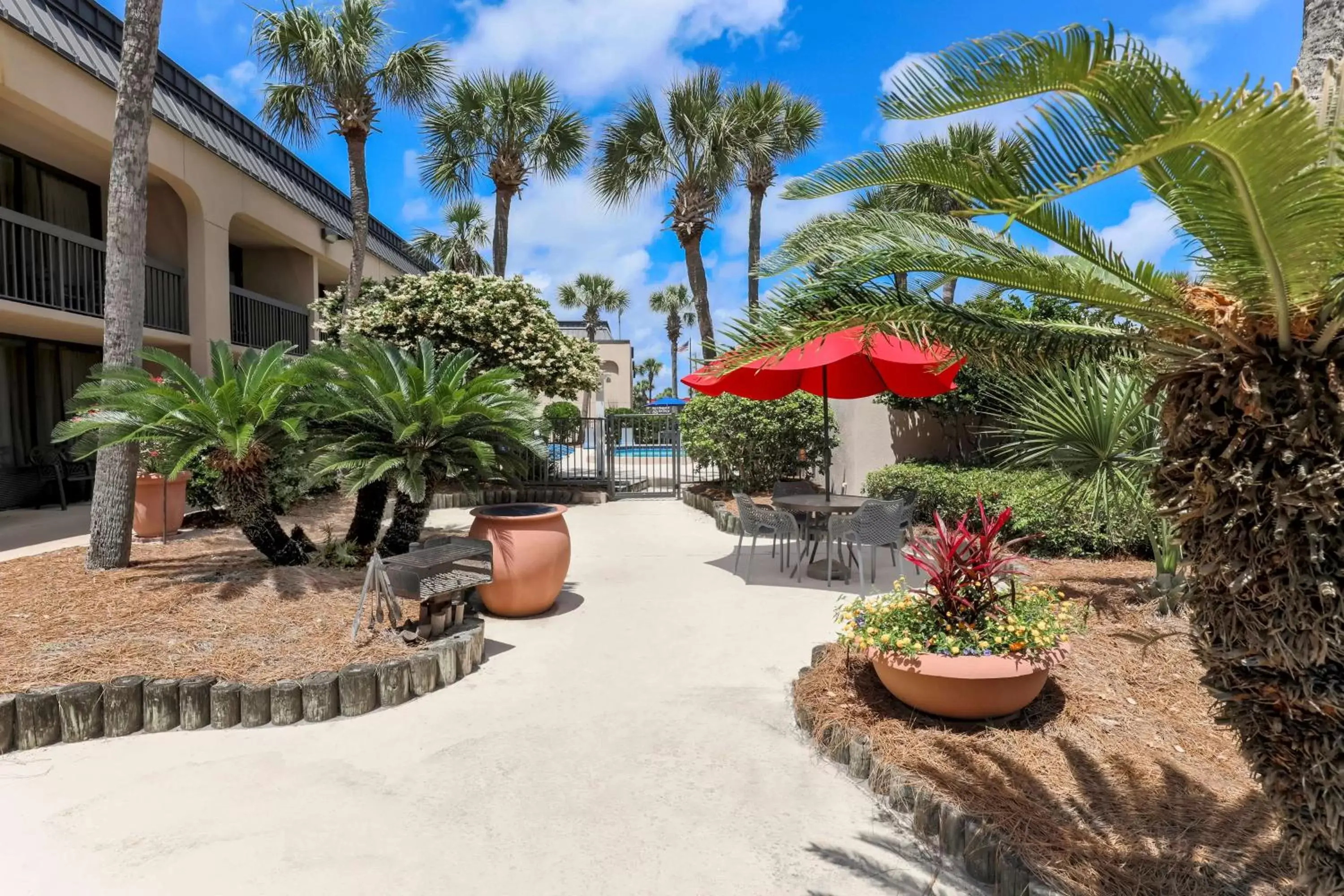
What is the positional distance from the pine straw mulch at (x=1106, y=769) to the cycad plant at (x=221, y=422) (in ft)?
16.0

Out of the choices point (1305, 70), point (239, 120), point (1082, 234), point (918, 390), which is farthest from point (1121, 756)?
point (239, 120)

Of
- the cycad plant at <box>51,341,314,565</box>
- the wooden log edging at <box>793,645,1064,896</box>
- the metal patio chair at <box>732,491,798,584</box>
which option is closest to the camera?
the wooden log edging at <box>793,645,1064,896</box>

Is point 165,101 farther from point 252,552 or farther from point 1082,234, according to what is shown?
point 1082,234

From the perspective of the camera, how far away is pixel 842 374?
27.4ft

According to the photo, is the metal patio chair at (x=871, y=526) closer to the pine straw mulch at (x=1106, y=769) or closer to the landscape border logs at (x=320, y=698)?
the pine straw mulch at (x=1106, y=769)

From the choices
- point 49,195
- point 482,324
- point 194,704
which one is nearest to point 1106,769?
point 194,704

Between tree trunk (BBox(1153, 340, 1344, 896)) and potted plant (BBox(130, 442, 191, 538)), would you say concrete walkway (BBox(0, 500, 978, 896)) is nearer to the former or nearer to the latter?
tree trunk (BBox(1153, 340, 1344, 896))

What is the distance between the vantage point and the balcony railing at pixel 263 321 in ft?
46.5

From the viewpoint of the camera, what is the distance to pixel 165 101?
37.1 feet

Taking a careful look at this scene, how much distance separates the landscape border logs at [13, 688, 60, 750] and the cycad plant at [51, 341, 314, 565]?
202 centimetres

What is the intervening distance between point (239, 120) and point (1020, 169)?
54.0ft

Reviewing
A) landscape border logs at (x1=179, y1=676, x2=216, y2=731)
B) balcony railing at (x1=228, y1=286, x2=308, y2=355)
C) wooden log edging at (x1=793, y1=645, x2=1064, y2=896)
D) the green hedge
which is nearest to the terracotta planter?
landscape border logs at (x1=179, y1=676, x2=216, y2=731)

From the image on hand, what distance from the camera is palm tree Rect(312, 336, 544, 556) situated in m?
6.14

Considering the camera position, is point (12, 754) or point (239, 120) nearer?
point (12, 754)
